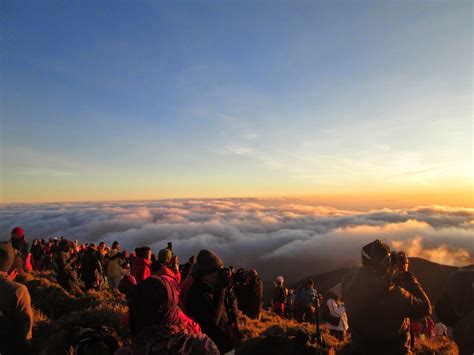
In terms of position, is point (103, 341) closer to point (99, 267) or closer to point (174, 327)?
point (174, 327)

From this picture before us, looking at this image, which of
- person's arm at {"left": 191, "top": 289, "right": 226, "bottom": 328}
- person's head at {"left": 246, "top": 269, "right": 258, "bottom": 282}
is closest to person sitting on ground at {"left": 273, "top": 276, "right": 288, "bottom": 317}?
person's head at {"left": 246, "top": 269, "right": 258, "bottom": 282}

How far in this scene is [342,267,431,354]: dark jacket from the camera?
11.4ft

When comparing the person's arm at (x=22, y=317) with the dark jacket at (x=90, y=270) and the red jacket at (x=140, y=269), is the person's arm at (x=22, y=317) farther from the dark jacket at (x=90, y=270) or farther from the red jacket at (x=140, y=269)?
the dark jacket at (x=90, y=270)

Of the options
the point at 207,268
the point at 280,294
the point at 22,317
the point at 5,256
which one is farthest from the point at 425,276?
the point at 5,256

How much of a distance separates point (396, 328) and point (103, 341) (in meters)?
3.10

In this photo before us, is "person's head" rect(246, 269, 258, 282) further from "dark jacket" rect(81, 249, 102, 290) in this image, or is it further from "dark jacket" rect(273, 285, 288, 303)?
"dark jacket" rect(81, 249, 102, 290)

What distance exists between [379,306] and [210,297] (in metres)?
1.89

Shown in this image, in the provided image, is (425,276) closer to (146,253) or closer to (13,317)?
(146,253)

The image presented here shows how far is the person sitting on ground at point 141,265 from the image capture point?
8375 millimetres

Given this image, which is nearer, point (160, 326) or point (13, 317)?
point (160, 326)

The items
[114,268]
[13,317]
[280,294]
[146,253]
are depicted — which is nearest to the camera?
[13,317]

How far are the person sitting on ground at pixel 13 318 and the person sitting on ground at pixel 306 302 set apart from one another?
8769 millimetres

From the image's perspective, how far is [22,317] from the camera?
12.6ft

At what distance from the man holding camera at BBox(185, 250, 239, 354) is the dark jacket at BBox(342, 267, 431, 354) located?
148cm
